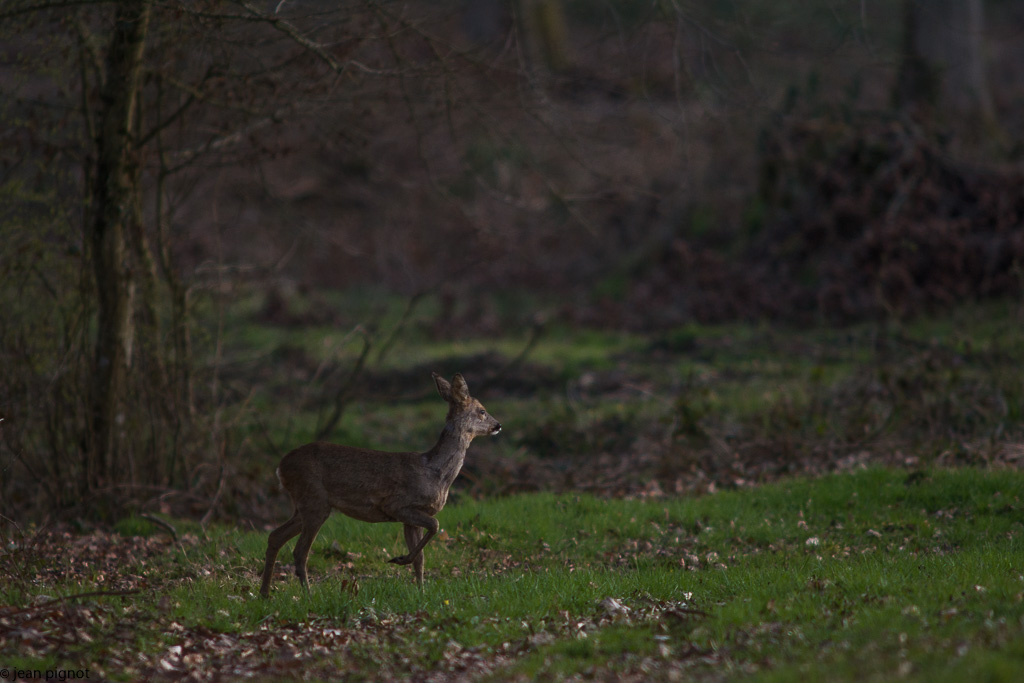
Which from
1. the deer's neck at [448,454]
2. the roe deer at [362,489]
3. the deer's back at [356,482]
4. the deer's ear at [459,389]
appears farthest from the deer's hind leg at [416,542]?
the deer's ear at [459,389]

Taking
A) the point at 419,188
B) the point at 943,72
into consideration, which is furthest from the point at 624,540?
the point at 943,72

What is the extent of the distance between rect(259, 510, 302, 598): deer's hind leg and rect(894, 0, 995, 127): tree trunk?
1803cm

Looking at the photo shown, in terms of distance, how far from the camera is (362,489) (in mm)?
7258

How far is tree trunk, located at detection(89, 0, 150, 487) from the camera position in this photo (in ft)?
33.1

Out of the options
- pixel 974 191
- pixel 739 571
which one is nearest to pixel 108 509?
pixel 739 571

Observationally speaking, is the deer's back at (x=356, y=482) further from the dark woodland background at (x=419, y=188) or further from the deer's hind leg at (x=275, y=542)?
the dark woodland background at (x=419, y=188)

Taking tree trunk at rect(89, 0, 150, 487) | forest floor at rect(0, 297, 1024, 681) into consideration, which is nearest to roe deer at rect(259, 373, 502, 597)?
forest floor at rect(0, 297, 1024, 681)

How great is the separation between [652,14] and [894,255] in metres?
9.37

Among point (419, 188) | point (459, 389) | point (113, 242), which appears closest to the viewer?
point (459, 389)

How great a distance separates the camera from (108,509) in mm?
10477

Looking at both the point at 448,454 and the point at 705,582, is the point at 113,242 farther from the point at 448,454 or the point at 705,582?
the point at 705,582

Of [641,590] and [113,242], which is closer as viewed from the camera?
[641,590]

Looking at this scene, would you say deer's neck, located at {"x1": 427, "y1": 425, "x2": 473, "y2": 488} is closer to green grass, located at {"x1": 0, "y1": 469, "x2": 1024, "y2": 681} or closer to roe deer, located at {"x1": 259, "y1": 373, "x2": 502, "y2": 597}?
Answer: roe deer, located at {"x1": 259, "y1": 373, "x2": 502, "y2": 597}

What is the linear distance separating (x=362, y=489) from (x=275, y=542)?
829 mm
